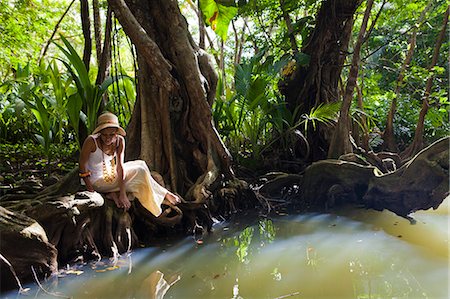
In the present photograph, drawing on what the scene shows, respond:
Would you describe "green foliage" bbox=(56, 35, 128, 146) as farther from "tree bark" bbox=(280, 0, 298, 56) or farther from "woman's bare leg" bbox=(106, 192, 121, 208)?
"tree bark" bbox=(280, 0, 298, 56)

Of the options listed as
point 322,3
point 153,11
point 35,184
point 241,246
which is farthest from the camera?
point 322,3

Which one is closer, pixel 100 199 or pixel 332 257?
pixel 332 257

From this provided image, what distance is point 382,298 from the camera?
2.28 meters

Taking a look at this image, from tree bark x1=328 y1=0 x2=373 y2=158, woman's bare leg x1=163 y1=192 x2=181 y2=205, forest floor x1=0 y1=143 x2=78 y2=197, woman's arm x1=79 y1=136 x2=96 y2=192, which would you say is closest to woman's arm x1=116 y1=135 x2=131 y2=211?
woman's arm x1=79 y1=136 x2=96 y2=192

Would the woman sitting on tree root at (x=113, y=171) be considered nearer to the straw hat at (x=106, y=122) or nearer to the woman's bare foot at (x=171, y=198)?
the straw hat at (x=106, y=122)

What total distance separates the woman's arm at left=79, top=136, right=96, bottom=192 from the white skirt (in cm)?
13

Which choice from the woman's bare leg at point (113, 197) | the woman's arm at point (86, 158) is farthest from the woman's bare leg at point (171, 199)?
the woman's arm at point (86, 158)

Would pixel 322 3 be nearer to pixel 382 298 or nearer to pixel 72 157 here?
pixel 72 157

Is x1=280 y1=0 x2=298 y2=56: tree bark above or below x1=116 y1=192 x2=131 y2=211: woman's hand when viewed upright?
above

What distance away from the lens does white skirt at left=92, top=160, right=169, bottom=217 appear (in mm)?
3490

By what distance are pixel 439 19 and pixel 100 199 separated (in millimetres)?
6632

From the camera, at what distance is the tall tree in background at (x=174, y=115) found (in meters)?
4.28

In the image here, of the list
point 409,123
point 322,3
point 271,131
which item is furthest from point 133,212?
point 409,123

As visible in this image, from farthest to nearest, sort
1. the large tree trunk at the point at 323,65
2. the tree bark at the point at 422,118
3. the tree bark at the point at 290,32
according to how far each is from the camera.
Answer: the tree bark at the point at 290,32 → the large tree trunk at the point at 323,65 → the tree bark at the point at 422,118
